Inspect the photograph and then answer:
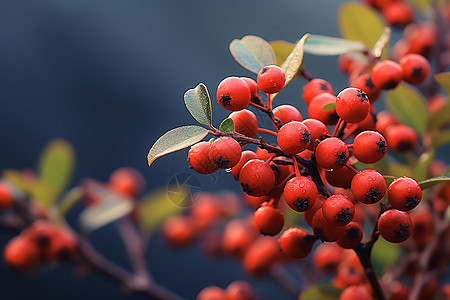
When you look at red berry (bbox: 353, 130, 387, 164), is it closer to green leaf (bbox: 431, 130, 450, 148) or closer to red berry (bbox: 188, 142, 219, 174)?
red berry (bbox: 188, 142, 219, 174)

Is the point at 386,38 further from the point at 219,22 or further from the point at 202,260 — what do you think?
Answer: the point at 219,22

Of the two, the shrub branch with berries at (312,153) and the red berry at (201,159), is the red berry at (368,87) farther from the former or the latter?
the red berry at (201,159)

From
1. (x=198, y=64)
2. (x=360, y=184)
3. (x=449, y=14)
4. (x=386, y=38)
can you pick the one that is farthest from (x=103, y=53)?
(x=360, y=184)

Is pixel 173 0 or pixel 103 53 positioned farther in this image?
pixel 173 0

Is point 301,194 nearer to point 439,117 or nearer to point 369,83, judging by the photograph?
point 369,83

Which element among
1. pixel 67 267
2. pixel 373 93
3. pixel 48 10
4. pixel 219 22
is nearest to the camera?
pixel 373 93

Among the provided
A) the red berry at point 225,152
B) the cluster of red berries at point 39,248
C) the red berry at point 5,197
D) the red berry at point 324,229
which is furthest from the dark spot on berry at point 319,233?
the red berry at point 5,197

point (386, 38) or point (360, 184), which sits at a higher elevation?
point (386, 38)
